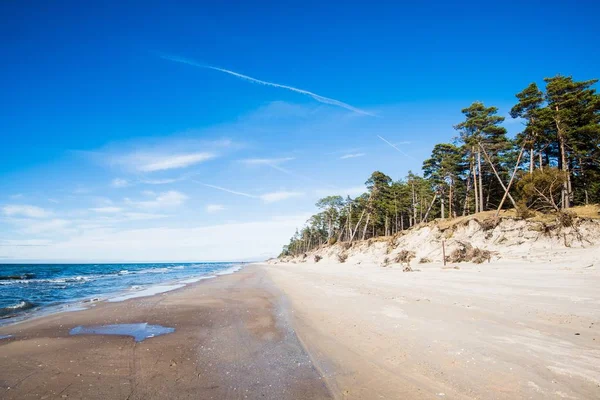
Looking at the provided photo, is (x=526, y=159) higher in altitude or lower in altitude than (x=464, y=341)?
higher

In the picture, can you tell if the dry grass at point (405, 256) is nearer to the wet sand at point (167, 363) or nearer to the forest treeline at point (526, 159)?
the forest treeline at point (526, 159)

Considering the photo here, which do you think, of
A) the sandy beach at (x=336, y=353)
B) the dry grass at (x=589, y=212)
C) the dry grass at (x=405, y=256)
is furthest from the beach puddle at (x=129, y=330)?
the dry grass at (x=589, y=212)

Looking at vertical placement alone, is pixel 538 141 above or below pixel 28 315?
above

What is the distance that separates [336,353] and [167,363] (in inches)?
141

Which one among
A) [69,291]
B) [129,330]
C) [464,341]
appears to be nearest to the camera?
[464,341]

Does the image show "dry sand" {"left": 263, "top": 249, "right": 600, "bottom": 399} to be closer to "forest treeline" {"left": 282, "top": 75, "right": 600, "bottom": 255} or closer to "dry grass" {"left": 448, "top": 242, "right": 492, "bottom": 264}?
"dry grass" {"left": 448, "top": 242, "right": 492, "bottom": 264}

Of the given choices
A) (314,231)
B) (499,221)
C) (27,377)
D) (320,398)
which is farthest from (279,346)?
(314,231)

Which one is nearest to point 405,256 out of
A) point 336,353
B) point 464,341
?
point 464,341

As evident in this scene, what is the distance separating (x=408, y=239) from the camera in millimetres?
37812

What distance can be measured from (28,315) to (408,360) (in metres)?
15.5

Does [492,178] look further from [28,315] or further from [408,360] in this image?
[28,315]

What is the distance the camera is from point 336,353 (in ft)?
20.5

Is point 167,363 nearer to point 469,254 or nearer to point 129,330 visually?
point 129,330

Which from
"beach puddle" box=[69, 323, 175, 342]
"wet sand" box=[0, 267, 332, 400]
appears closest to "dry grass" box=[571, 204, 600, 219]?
"wet sand" box=[0, 267, 332, 400]
